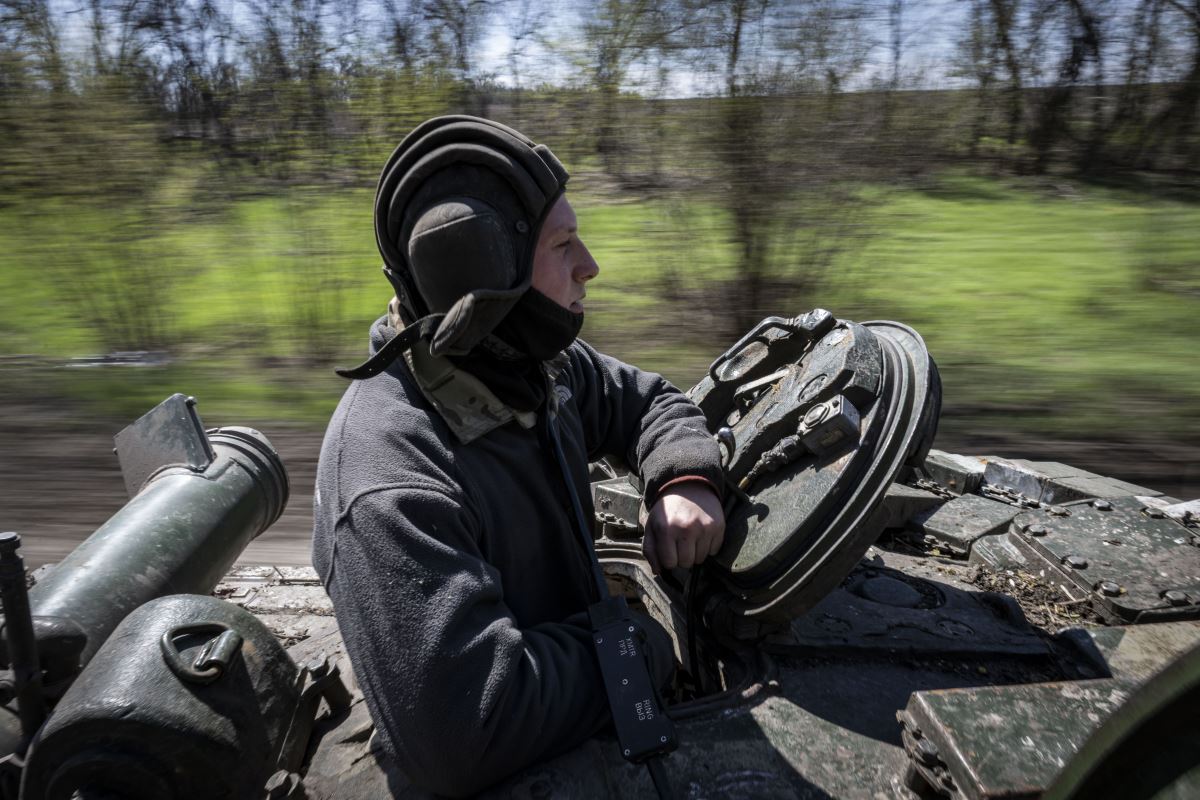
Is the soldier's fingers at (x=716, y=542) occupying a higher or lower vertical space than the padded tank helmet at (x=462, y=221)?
lower

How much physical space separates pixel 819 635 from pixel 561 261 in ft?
3.65

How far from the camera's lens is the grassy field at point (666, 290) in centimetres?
596

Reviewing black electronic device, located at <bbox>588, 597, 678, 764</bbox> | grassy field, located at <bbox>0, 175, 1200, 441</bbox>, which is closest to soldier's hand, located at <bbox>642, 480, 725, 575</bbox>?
black electronic device, located at <bbox>588, 597, 678, 764</bbox>

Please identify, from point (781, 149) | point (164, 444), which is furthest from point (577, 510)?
point (781, 149)

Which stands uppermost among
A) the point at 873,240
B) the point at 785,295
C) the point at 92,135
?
the point at 92,135

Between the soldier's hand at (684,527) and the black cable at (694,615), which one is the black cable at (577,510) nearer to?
the soldier's hand at (684,527)

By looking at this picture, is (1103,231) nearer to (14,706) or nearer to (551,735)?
(551,735)

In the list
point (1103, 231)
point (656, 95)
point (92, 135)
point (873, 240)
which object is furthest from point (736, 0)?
point (92, 135)

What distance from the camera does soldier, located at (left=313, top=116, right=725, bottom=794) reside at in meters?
1.42

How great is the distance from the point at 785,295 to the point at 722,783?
17.0 feet

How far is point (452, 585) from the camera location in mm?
1432

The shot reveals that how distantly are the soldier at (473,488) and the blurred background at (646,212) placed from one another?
342cm

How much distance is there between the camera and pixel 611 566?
249 centimetres

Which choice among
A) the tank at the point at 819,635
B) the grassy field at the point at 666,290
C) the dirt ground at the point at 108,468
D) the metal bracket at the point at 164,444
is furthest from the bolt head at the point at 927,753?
the grassy field at the point at 666,290
